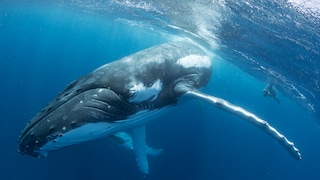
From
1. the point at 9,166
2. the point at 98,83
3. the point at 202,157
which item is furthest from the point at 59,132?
the point at 9,166

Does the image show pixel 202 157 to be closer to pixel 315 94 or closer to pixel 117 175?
pixel 117 175

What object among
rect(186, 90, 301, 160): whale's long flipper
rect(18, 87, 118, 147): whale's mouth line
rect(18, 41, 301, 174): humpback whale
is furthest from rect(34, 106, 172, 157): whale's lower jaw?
rect(186, 90, 301, 160): whale's long flipper

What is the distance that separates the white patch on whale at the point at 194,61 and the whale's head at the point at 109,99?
5cm

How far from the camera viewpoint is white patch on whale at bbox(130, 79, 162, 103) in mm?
6703

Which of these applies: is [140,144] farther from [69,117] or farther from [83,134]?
[69,117]

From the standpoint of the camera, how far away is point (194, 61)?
10336mm

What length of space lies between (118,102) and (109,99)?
238 mm

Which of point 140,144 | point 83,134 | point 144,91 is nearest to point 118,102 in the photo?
point 144,91

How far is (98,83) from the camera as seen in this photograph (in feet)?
21.4

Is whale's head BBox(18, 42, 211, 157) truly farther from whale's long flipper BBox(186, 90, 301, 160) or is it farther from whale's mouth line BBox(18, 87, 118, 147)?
whale's long flipper BBox(186, 90, 301, 160)

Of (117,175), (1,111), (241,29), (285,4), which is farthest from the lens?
(1,111)

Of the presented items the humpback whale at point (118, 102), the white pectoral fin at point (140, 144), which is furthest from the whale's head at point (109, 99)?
the white pectoral fin at point (140, 144)

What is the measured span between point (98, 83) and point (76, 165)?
1575 centimetres

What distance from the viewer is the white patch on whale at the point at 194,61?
31.4 feet
